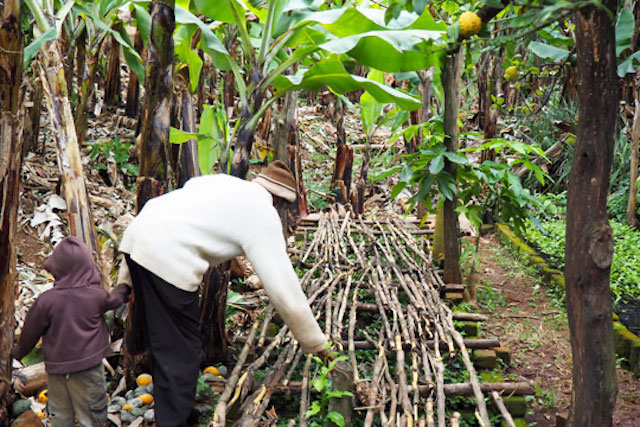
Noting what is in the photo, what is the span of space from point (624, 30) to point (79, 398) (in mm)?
2967

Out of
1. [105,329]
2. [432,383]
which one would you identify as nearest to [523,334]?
[432,383]

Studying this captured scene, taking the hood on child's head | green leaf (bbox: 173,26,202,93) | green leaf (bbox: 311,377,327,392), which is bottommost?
green leaf (bbox: 311,377,327,392)

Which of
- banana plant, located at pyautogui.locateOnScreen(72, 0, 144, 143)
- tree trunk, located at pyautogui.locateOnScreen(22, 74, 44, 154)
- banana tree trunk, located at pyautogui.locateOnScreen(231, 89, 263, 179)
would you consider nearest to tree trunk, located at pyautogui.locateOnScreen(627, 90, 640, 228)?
banana tree trunk, located at pyautogui.locateOnScreen(231, 89, 263, 179)

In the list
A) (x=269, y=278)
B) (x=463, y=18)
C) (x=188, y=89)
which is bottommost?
(x=269, y=278)

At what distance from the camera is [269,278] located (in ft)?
8.61

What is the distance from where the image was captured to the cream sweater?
2648mm

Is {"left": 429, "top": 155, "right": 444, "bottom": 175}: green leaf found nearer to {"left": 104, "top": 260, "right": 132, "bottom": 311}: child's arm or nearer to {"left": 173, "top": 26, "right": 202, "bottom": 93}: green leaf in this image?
{"left": 173, "top": 26, "right": 202, "bottom": 93}: green leaf

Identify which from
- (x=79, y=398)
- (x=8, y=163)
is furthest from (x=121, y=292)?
(x=8, y=163)

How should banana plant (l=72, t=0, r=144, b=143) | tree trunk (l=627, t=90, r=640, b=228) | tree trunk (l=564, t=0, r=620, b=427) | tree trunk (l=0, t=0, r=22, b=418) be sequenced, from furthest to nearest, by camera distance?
1. tree trunk (l=627, t=90, r=640, b=228)
2. banana plant (l=72, t=0, r=144, b=143)
3. tree trunk (l=0, t=0, r=22, b=418)
4. tree trunk (l=564, t=0, r=620, b=427)

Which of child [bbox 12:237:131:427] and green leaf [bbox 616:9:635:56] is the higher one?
green leaf [bbox 616:9:635:56]

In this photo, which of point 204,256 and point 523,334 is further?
point 523,334

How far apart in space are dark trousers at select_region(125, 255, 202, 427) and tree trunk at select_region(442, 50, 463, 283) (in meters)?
2.48

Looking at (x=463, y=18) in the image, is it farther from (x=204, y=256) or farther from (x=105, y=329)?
(x=105, y=329)

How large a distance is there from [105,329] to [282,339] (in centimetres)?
117
